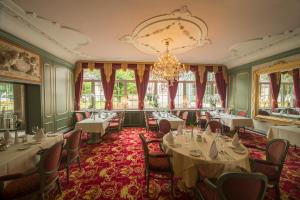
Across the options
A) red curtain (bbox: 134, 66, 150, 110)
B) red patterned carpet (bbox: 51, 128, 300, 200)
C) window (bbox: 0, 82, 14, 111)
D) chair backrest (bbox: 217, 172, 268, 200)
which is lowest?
red patterned carpet (bbox: 51, 128, 300, 200)

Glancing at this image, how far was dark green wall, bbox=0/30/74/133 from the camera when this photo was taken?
4.93 metres

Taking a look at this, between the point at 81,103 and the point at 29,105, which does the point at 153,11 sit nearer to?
the point at 29,105

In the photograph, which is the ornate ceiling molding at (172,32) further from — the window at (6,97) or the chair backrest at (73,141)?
the window at (6,97)

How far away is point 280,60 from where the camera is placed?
539 cm

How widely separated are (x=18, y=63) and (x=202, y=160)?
15.7 ft

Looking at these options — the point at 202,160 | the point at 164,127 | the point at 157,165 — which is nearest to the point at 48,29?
the point at 164,127

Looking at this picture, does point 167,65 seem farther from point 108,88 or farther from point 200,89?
point 200,89

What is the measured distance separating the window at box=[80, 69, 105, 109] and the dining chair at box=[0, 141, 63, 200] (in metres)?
6.10

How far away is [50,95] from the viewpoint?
5547 millimetres

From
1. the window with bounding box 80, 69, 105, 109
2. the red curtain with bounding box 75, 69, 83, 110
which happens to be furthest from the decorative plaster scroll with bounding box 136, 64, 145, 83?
the red curtain with bounding box 75, 69, 83, 110

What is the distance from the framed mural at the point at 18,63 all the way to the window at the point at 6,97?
645mm

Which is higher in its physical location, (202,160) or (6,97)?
(6,97)

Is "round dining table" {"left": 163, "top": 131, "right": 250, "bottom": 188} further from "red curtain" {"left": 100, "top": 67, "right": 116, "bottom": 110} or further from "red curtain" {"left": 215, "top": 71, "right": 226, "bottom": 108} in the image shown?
"red curtain" {"left": 215, "top": 71, "right": 226, "bottom": 108}

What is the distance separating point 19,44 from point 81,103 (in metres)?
4.26
